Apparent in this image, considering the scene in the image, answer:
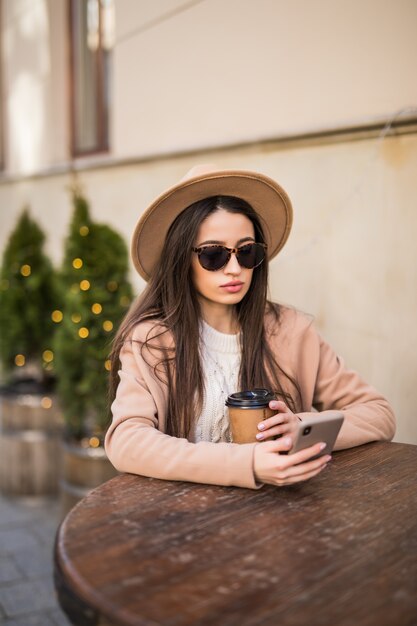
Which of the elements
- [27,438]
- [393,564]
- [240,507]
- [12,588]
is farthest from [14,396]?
[393,564]

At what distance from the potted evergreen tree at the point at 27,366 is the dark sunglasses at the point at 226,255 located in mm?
2926

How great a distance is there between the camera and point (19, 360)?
5.07m

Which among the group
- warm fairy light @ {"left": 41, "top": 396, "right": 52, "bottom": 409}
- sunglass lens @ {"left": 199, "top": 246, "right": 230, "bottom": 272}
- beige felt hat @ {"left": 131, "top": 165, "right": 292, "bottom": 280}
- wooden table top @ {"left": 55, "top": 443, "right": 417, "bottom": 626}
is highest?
beige felt hat @ {"left": 131, "top": 165, "right": 292, "bottom": 280}

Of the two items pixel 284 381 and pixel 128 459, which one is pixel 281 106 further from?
pixel 128 459

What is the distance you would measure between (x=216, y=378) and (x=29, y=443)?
2797 mm

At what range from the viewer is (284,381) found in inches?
86.7

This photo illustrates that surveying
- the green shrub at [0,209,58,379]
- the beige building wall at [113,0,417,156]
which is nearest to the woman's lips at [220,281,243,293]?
the beige building wall at [113,0,417,156]

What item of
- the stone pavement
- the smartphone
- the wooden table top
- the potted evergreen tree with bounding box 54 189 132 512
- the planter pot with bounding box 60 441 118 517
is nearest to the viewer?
the wooden table top

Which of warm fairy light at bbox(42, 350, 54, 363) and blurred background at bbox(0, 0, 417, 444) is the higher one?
blurred background at bbox(0, 0, 417, 444)

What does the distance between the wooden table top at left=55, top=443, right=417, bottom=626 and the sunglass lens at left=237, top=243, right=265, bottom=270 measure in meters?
0.71

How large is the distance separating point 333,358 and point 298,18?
171 cm

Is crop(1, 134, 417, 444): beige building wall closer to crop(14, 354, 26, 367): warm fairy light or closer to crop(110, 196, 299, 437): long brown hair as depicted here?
crop(110, 196, 299, 437): long brown hair

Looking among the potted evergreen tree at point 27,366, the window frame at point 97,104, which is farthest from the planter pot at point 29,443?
the window frame at point 97,104

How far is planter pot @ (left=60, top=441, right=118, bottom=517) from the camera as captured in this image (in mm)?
3787
